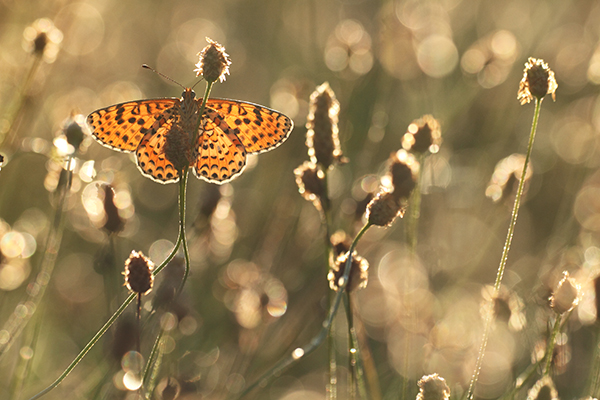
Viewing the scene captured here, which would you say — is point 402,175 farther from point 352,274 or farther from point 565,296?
point 565,296

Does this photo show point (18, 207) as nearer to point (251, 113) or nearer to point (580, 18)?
point (251, 113)

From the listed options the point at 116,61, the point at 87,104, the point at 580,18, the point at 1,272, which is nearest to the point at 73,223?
the point at 87,104

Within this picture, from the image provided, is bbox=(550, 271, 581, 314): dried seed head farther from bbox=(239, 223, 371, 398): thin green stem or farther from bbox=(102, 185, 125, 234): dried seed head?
bbox=(102, 185, 125, 234): dried seed head

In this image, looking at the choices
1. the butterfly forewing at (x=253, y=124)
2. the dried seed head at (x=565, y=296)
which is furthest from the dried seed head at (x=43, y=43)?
the dried seed head at (x=565, y=296)

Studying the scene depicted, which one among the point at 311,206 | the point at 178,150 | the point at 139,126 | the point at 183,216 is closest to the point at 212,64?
the point at 178,150

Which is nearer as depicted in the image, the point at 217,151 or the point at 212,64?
the point at 212,64

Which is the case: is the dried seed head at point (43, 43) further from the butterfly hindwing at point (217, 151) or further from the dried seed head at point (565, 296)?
the dried seed head at point (565, 296)
